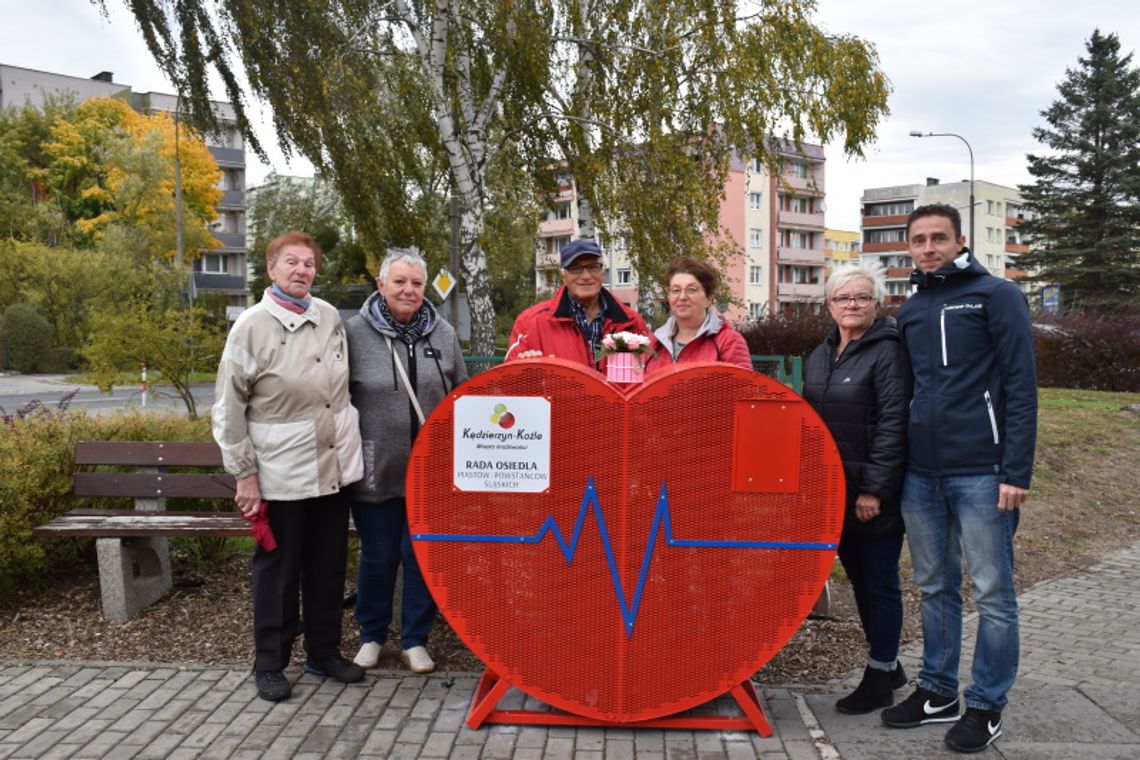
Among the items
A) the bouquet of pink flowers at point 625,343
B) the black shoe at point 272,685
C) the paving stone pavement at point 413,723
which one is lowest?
the paving stone pavement at point 413,723

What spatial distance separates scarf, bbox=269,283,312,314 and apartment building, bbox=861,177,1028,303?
97869 millimetres

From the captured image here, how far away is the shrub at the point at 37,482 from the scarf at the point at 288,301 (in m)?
2.26

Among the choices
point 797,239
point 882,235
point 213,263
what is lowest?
point 213,263

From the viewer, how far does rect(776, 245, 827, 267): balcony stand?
250 feet

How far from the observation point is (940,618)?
4.17m

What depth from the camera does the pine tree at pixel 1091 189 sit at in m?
44.0

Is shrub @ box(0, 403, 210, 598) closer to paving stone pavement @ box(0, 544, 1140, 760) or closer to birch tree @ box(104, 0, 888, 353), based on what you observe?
paving stone pavement @ box(0, 544, 1140, 760)

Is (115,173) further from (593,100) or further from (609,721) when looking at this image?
(609,721)

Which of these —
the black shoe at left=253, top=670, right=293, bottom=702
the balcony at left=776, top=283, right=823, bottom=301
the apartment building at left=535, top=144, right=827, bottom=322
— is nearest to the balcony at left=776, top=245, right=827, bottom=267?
the apartment building at left=535, top=144, right=827, bottom=322

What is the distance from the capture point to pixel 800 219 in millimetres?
78375

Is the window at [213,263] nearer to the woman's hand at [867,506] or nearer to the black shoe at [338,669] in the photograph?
the black shoe at [338,669]

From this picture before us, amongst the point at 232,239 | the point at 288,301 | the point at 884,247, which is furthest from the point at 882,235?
the point at 288,301

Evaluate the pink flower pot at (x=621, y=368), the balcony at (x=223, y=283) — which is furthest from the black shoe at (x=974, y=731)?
the balcony at (x=223, y=283)

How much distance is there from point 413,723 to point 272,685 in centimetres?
73
